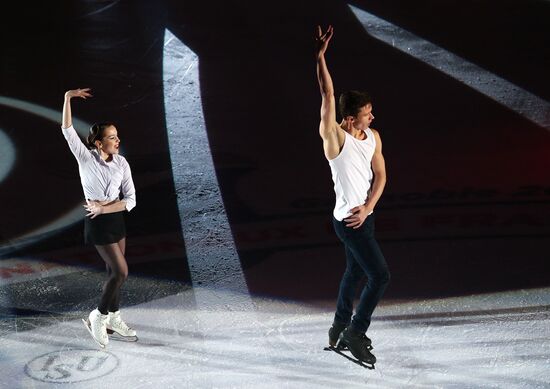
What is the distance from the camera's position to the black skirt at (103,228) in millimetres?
5164

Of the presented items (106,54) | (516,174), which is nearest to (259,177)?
(516,174)

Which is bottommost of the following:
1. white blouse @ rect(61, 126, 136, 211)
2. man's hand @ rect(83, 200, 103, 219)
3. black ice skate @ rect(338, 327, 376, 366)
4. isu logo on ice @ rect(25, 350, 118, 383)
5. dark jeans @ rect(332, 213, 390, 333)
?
black ice skate @ rect(338, 327, 376, 366)

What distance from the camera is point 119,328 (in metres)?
5.50

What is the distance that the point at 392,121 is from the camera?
926cm

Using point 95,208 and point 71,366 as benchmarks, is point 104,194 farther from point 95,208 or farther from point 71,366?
point 71,366

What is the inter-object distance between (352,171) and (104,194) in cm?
155

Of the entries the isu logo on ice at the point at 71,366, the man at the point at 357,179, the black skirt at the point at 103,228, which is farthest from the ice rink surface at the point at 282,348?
the black skirt at the point at 103,228

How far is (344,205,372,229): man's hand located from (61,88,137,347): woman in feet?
4.61

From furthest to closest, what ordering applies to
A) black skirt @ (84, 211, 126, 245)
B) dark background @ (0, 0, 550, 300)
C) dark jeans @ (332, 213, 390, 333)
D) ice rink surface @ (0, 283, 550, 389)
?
dark background @ (0, 0, 550, 300) < black skirt @ (84, 211, 126, 245) < ice rink surface @ (0, 283, 550, 389) < dark jeans @ (332, 213, 390, 333)

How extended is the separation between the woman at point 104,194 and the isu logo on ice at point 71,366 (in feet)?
0.52

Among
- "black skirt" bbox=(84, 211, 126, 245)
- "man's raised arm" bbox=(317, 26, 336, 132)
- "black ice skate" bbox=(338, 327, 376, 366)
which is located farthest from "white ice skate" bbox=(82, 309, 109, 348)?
"man's raised arm" bbox=(317, 26, 336, 132)

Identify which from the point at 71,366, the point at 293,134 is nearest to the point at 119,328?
the point at 71,366

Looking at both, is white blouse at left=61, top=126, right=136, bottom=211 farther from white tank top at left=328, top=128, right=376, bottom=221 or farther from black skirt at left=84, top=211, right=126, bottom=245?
white tank top at left=328, top=128, right=376, bottom=221

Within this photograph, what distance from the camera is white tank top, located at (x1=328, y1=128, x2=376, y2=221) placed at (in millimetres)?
4668
